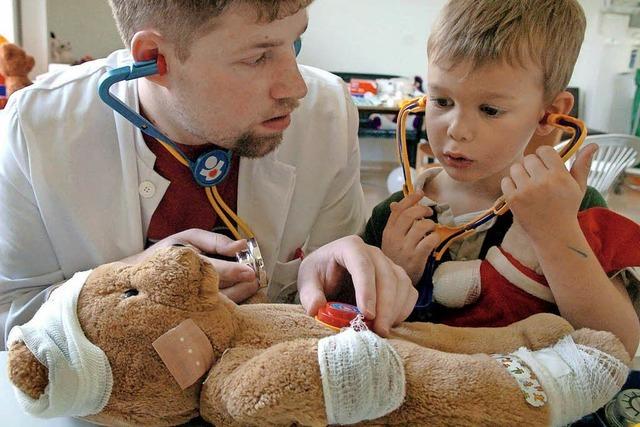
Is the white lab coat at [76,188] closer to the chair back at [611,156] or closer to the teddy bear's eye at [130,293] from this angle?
the teddy bear's eye at [130,293]

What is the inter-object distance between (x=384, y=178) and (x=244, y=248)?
451 centimetres

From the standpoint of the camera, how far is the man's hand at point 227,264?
2.59ft

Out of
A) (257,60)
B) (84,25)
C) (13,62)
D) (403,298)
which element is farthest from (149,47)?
(84,25)

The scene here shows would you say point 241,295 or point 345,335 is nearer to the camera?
point 345,335

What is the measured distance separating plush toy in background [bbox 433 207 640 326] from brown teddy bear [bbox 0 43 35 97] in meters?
2.10

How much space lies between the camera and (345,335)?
547 millimetres

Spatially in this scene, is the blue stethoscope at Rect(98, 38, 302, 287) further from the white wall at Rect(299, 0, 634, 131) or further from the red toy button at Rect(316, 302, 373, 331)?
the white wall at Rect(299, 0, 634, 131)

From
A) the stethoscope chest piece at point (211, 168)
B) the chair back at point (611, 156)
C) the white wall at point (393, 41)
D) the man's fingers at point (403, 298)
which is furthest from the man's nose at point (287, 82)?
the white wall at point (393, 41)

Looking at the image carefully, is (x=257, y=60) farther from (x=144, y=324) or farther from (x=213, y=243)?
(x=144, y=324)

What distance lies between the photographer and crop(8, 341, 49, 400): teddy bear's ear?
1.73 feet

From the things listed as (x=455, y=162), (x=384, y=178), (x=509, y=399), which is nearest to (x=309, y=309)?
(x=509, y=399)

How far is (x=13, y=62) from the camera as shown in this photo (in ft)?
7.35

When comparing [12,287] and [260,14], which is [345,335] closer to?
[260,14]

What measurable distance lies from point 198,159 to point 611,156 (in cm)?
277
